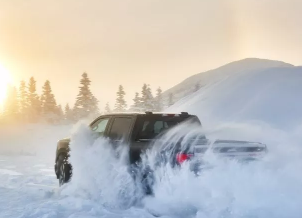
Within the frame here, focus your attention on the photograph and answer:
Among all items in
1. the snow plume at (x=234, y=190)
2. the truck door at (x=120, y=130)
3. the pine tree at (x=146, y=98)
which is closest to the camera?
the snow plume at (x=234, y=190)

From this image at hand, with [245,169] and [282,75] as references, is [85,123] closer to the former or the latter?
[245,169]

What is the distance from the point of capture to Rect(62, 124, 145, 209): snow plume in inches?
319

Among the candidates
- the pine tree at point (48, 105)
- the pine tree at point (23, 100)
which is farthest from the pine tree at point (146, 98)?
the pine tree at point (23, 100)

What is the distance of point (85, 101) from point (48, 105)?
38.9 ft

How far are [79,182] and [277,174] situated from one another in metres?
4.50

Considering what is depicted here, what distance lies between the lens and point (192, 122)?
30.7 ft

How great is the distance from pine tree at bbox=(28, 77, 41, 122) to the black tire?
2254 inches

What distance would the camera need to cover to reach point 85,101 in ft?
180

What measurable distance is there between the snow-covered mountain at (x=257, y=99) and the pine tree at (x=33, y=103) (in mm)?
38859

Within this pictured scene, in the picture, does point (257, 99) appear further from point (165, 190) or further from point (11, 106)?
point (11, 106)

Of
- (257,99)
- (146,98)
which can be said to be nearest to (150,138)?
(257,99)

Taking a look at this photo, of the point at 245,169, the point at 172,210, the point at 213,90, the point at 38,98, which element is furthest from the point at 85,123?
the point at 38,98

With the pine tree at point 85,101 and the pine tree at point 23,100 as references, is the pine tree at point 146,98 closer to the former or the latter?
the pine tree at point 85,101

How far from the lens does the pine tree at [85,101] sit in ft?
180
